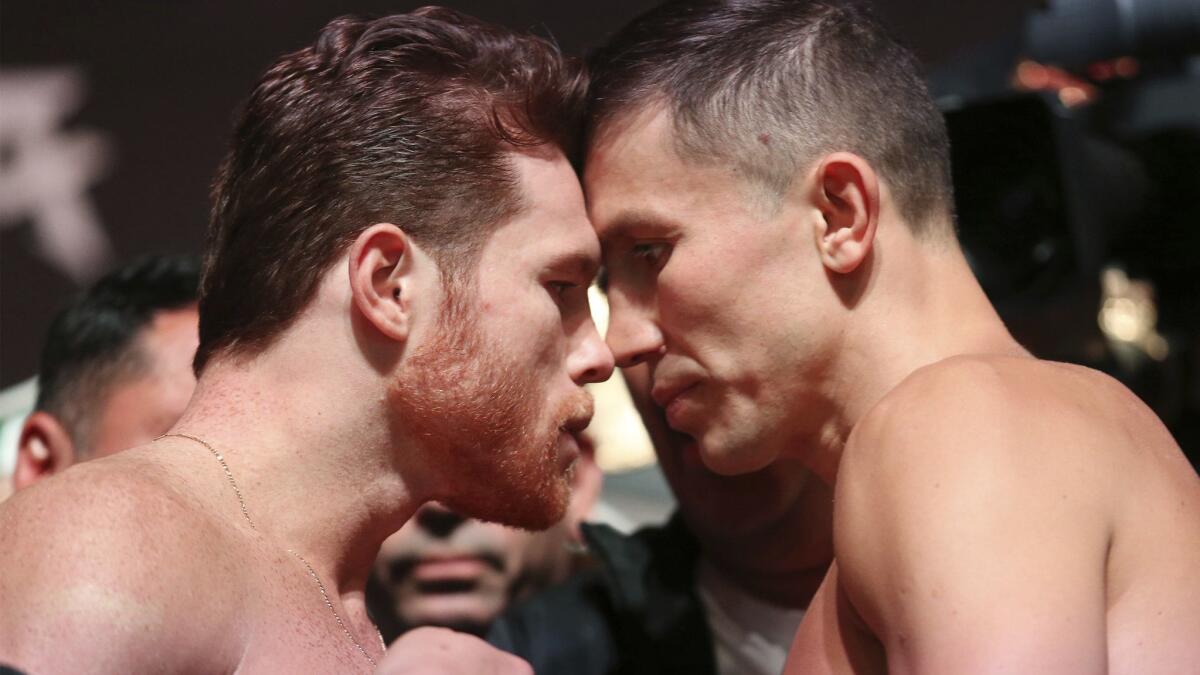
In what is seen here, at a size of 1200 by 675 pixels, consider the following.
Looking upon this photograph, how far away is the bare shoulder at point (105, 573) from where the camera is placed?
120 cm

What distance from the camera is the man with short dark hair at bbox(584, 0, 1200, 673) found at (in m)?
1.21

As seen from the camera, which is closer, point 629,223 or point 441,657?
point 441,657

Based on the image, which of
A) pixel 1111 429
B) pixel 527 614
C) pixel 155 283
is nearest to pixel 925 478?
pixel 1111 429

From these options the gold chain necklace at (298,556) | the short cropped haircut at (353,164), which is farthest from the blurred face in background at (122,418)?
the gold chain necklace at (298,556)

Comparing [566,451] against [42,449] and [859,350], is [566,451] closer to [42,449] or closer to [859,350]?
[859,350]

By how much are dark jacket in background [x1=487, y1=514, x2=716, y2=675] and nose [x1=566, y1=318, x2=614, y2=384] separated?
70 centimetres

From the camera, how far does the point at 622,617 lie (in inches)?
93.4

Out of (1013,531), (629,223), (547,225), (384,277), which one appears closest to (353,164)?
(384,277)

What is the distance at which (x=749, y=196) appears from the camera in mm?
1676

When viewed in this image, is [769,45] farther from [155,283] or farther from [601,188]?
[155,283]

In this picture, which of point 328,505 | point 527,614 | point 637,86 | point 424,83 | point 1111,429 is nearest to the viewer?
point 1111,429

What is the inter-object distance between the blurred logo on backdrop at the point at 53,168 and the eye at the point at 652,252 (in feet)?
5.51

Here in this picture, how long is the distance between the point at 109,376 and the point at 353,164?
0.92 metres

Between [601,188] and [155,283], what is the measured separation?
103 centimetres
